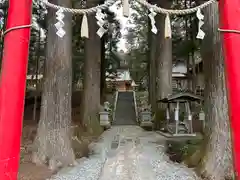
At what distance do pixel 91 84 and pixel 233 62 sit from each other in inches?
386

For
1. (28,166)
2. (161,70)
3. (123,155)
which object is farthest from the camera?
(161,70)

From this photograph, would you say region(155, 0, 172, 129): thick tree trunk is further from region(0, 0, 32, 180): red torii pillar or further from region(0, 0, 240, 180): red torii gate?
region(0, 0, 32, 180): red torii pillar

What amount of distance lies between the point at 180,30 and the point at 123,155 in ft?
48.2

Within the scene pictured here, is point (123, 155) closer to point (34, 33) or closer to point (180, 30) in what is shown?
point (34, 33)

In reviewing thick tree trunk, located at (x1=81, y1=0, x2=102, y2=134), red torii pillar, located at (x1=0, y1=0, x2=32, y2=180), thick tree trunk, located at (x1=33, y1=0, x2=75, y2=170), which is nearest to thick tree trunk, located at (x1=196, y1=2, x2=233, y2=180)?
thick tree trunk, located at (x1=33, y1=0, x2=75, y2=170)

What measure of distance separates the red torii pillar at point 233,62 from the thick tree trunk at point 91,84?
9270 mm

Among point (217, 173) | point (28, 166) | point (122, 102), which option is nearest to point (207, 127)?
point (217, 173)

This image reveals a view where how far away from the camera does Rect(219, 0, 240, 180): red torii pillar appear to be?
111 inches

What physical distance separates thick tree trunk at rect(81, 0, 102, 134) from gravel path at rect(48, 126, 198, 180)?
250 centimetres

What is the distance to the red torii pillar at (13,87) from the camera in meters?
2.66

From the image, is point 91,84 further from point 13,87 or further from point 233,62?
point 233,62

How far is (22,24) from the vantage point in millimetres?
2936

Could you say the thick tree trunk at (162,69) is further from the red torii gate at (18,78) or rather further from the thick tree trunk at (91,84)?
the red torii gate at (18,78)

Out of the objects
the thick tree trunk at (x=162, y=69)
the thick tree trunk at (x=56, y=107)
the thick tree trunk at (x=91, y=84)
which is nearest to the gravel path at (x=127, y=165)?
the thick tree trunk at (x=56, y=107)
